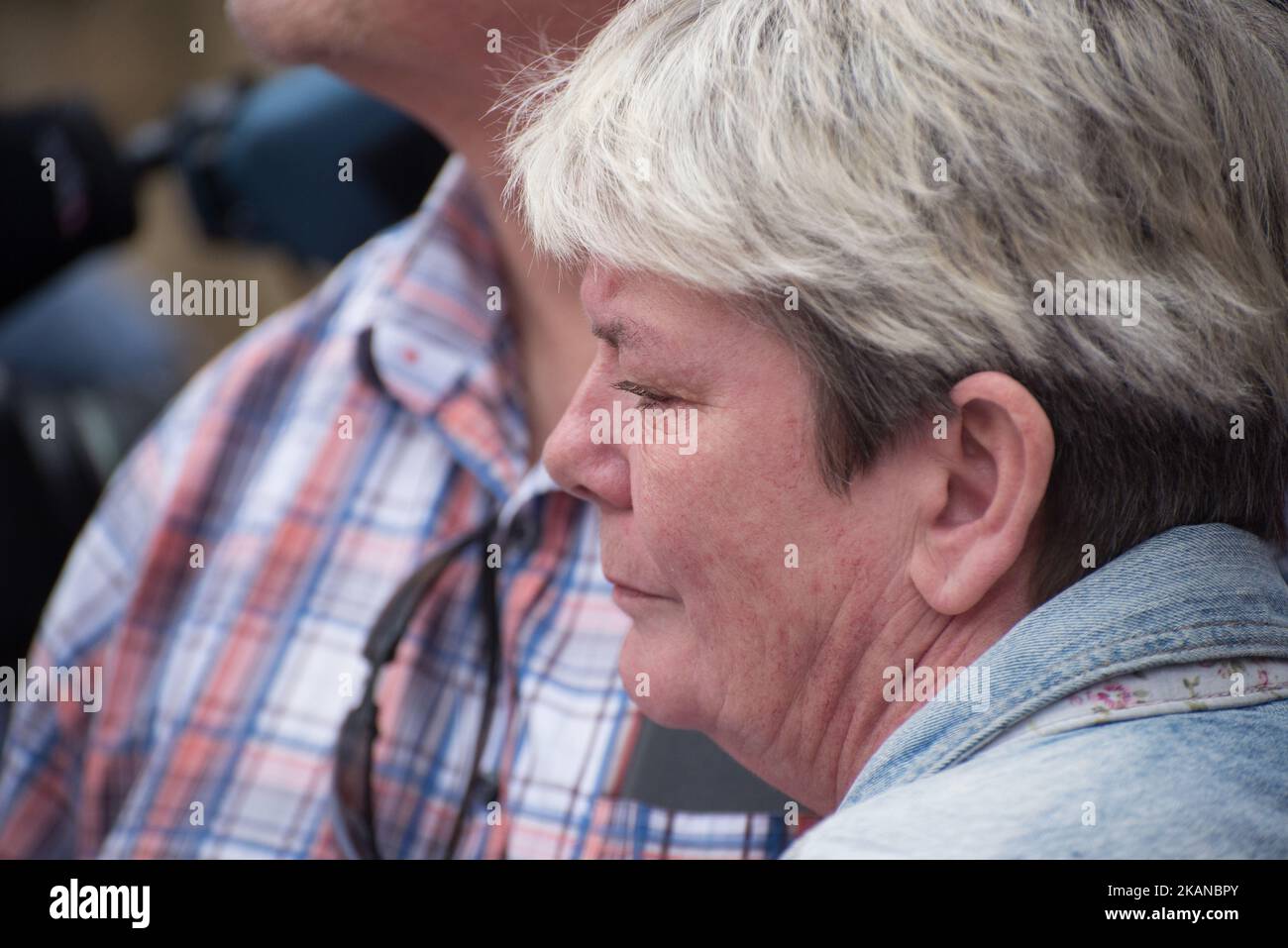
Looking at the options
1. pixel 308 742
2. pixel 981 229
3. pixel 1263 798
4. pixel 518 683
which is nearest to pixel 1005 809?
pixel 1263 798

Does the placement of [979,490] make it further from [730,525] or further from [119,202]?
[119,202]

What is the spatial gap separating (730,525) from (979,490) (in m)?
0.15

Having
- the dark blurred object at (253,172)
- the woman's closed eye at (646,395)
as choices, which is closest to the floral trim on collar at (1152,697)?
the woman's closed eye at (646,395)

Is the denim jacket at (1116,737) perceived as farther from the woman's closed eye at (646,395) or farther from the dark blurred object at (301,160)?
the dark blurred object at (301,160)

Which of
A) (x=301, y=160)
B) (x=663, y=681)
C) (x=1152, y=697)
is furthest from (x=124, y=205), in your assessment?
(x=1152, y=697)

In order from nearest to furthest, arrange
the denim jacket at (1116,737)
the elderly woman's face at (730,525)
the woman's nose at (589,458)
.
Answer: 1. the denim jacket at (1116,737)
2. the elderly woman's face at (730,525)
3. the woman's nose at (589,458)

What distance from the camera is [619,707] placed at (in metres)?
1.16

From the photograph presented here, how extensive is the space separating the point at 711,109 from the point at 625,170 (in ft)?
0.21

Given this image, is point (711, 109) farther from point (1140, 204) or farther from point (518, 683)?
point (518, 683)

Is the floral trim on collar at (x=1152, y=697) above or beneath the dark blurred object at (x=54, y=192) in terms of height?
beneath

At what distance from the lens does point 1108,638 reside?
74 cm

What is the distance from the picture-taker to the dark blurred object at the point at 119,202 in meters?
1.84

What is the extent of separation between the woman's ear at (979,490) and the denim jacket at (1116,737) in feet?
0.13

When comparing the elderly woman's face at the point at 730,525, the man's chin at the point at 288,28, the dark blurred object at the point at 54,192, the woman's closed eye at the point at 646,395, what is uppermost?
the dark blurred object at the point at 54,192
